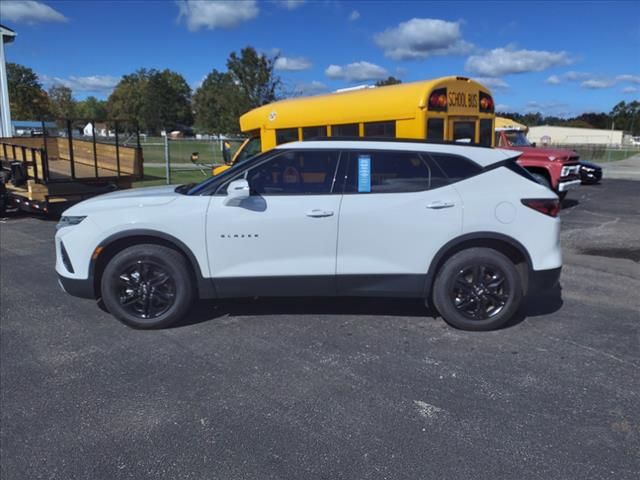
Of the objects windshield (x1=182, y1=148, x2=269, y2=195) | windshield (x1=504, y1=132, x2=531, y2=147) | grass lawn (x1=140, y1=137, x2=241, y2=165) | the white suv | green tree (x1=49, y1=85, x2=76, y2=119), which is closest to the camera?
the white suv

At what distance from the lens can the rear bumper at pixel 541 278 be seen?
14.9 feet

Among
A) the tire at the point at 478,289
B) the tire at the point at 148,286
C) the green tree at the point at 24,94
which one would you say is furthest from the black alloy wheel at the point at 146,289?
the green tree at the point at 24,94

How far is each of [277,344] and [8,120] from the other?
19.6 meters

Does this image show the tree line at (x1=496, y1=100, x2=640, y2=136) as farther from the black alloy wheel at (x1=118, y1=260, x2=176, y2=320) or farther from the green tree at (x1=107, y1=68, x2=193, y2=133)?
the black alloy wheel at (x1=118, y1=260, x2=176, y2=320)

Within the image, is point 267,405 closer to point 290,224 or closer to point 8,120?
point 290,224

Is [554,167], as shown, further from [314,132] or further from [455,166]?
[455,166]

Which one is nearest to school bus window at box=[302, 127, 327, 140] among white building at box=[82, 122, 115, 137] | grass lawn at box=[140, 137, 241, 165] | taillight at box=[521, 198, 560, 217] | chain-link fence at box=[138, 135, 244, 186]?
chain-link fence at box=[138, 135, 244, 186]

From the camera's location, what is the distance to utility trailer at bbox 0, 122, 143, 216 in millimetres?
10070

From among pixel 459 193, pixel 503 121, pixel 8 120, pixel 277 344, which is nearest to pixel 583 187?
pixel 503 121

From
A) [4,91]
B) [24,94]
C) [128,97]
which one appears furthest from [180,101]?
[4,91]

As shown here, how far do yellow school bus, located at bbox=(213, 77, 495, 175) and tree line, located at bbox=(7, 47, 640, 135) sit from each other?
3955 mm

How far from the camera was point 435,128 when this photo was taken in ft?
28.5

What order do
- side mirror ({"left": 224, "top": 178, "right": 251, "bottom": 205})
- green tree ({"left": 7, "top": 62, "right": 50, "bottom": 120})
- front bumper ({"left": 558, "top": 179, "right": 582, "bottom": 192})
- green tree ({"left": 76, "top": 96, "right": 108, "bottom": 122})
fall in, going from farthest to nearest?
green tree ({"left": 76, "top": 96, "right": 108, "bottom": 122}) → green tree ({"left": 7, "top": 62, "right": 50, "bottom": 120}) → front bumper ({"left": 558, "top": 179, "right": 582, "bottom": 192}) → side mirror ({"left": 224, "top": 178, "right": 251, "bottom": 205})

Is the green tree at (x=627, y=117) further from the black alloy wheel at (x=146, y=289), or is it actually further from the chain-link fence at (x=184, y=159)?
the black alloy wheel at (x=146, y=289)
